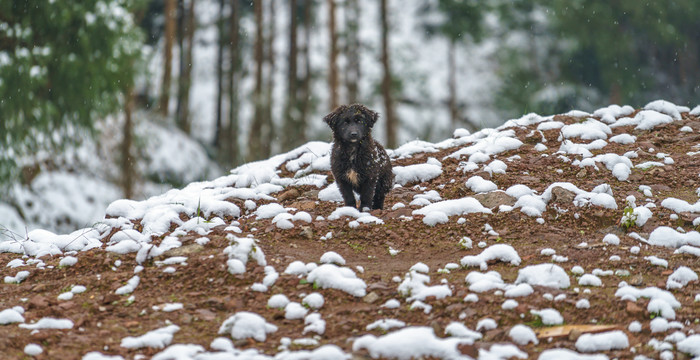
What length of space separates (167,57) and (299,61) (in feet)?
19.9

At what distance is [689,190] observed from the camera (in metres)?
6.31

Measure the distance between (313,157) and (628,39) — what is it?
49.9 ft

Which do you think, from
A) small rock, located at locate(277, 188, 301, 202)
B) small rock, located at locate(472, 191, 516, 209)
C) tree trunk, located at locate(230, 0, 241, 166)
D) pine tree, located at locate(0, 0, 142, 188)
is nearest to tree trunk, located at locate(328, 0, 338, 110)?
tree trunk, located at locate(230, 0, 241, 166)

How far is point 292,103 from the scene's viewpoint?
21.0m

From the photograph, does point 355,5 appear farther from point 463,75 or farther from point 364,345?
point 364,345

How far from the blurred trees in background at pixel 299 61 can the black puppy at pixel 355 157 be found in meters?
7.56

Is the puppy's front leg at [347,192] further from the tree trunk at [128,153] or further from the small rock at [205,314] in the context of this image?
the tree trunk at [128,153]

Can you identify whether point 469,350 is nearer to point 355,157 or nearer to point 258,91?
point 355,157

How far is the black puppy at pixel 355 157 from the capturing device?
6426 millimetres

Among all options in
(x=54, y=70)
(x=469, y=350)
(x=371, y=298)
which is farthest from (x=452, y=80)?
(x=469, y=350)

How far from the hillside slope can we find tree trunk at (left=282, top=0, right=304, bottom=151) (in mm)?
12795

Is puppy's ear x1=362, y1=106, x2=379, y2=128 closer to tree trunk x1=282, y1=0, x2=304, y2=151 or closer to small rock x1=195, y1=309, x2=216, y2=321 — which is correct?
small rock x1=195, y1=309, x2=216, y2=321

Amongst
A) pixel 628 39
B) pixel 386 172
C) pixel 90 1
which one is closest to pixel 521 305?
pixel 386 172

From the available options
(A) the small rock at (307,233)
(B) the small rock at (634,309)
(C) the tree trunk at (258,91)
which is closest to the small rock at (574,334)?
(B) the small rock at (634,309)
